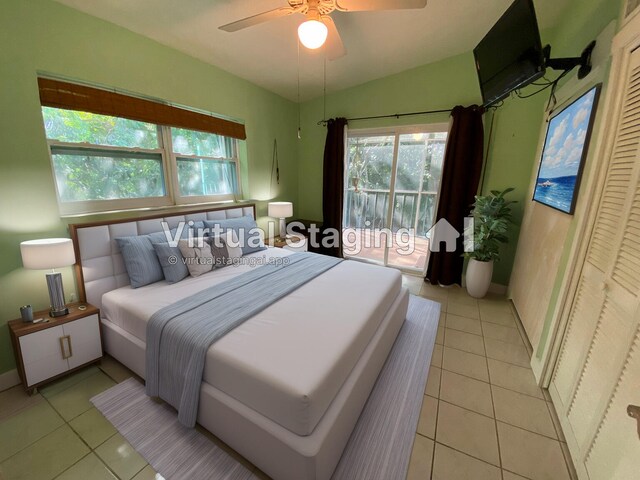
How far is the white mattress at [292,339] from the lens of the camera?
119cm

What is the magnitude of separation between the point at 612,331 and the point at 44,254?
3.21 m

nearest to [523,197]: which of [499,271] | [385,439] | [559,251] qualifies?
[499,271]

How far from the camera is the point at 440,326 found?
2656 millimetres

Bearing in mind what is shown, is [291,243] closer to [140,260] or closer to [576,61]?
[140,260]

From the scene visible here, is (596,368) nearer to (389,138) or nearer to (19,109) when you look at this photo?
(389,138)

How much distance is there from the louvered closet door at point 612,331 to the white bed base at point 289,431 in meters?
1.08

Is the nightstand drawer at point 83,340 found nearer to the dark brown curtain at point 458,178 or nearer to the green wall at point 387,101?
the green wall at point 387,101

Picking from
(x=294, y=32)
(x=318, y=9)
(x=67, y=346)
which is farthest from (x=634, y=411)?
(x=294, y=32)

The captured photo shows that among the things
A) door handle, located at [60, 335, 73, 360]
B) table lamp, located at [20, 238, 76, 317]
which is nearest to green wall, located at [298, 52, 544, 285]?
table lamp, located at [20, 238, 76, 317]

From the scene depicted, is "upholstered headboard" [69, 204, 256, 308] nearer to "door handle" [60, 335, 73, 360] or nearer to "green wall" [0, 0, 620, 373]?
"green wall" [0, 0, 620, 373]

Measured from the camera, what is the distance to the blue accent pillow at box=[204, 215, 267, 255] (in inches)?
114

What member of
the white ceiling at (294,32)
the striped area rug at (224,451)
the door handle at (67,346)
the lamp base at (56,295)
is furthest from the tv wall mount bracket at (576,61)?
the door handle at (67,346)

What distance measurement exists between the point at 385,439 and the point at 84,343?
220cm

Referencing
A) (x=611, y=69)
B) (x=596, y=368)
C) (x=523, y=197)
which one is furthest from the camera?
(x=523, y=197)
